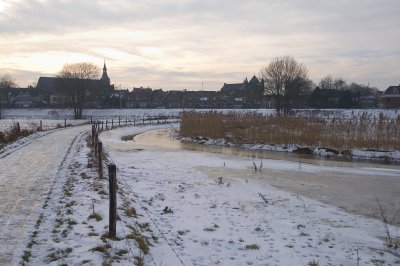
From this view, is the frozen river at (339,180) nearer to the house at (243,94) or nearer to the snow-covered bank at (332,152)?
the snow-covered bank at (332,152)

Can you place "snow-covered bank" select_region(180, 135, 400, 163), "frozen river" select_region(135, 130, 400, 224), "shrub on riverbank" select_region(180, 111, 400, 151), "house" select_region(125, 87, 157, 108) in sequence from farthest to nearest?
"house" select_region(125, 87, 157, 108) < "shrub on riverbank" select_region(180, 111, 400, 151) < "snow-covered bank" select_region(180, 135, 400, 163) < "frozen river" select_region(135, 130, 400, 224)

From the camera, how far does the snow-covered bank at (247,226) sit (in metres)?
7.31

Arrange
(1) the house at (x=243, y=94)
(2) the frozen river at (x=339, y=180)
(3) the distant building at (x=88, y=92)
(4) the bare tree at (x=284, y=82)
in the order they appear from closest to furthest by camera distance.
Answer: (2) the frozen river at (x=339, y=180), (4) the bare tree at (x=284, y=82), (3) the distant building at (x=88, y=92), (1) the house at (x=243, y=94)

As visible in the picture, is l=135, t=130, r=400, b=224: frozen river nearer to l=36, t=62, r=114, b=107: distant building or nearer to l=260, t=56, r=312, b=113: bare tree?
l=260, t=56, r=312, b=113: bare tree

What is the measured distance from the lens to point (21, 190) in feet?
35.6

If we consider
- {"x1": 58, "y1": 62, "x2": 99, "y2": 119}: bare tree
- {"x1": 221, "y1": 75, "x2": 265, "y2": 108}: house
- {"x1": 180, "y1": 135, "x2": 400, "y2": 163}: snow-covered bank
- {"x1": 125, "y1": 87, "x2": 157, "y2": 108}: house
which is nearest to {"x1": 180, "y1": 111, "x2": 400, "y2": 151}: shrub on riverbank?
{"x1": 180, "y1": 135, "x2": 400, "y2": 163}: snow-covered bank

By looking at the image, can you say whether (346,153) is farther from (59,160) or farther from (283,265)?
(283,265)

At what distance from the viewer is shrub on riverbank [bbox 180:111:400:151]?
24.0 metres

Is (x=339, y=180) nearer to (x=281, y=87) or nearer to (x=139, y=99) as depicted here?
(x=281, y=87)

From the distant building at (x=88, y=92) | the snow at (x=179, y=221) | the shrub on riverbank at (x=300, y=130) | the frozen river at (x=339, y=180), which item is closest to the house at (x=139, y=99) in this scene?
the distant building at (x=88, y=92)

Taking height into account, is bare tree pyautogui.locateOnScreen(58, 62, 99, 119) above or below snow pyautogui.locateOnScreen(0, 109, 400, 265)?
above

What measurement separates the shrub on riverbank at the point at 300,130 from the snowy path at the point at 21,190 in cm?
1378

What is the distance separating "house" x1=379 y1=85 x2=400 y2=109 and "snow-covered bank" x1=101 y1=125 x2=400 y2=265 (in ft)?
334

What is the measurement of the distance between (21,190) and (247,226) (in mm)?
5705
